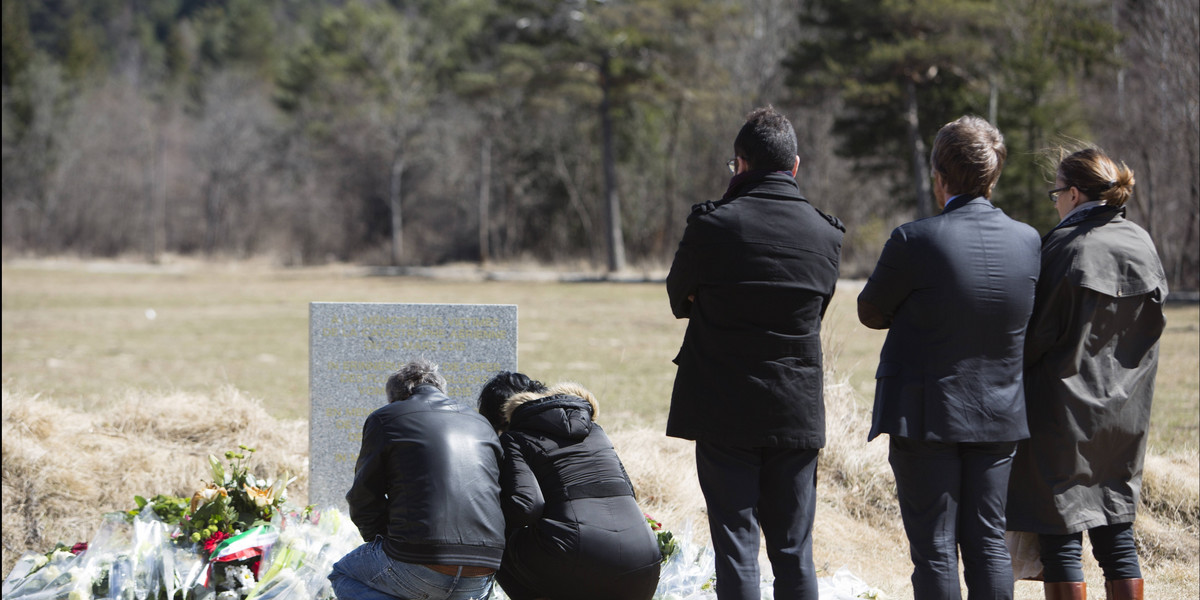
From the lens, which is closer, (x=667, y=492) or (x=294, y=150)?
(x=667, y=492)

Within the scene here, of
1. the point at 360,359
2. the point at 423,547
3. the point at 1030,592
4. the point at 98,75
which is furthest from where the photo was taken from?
the point at 98,75

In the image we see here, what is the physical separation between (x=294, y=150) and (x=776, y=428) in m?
53.2

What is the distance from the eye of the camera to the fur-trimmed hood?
3.52 meters

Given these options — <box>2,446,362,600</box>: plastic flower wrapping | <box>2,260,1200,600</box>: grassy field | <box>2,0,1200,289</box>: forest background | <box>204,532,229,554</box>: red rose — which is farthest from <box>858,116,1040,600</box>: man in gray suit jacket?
<box>2,0,1200,289</box>: forest background

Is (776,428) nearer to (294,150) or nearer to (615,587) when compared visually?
(615,587)

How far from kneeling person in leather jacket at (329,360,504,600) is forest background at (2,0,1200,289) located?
32.1ft

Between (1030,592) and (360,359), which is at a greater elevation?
(360,359)

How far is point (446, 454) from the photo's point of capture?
3336 millimetres

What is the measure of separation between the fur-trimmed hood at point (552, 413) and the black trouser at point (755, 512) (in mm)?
520

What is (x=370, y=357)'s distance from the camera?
5.60 m

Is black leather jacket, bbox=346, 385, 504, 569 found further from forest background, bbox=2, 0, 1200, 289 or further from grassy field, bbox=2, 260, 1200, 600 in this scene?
forest background, bbox=2, 0, 1200, 289

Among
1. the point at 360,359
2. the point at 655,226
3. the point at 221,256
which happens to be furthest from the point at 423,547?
the point at 221,256

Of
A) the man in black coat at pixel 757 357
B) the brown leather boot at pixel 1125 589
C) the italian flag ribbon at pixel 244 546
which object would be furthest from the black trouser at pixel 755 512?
the italian flag ribbon at pixel 244 546

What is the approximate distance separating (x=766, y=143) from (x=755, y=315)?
56cm
